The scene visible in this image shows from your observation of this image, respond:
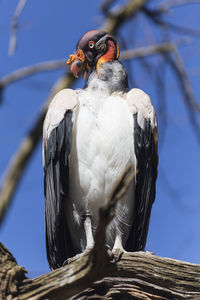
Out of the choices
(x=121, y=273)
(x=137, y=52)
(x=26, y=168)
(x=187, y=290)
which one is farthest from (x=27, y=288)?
(x=137, y=52)

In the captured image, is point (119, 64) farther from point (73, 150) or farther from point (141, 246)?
point (141, 246)

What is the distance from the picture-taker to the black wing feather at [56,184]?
3.82m

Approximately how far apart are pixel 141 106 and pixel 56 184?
2.86 feet

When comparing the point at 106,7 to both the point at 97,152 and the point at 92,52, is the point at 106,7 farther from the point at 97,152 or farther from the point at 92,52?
the point at 97,152

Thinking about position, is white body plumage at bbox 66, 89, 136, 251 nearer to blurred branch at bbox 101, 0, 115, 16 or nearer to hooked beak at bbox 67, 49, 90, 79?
hooked beak at bbox 67, 49, 90, 79

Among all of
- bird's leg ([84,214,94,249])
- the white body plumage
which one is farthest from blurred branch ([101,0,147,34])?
bird's leg ([84,214,94,249])

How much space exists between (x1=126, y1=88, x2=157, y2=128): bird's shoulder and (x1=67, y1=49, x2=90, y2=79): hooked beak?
52cm

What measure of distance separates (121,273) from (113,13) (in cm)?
430

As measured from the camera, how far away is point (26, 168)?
17.3ft

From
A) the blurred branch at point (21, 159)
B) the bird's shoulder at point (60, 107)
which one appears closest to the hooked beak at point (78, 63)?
the bird's shoulder at point (60, 107)

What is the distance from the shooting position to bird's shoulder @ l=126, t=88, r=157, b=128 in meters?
3.90

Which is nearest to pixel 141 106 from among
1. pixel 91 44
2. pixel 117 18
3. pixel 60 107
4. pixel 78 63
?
pixel 60 107

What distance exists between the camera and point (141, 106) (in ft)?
12.9

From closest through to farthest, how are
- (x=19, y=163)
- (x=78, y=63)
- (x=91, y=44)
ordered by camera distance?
(x=78, y=63) → (x=91, y=44) → (x=19, y=163)
